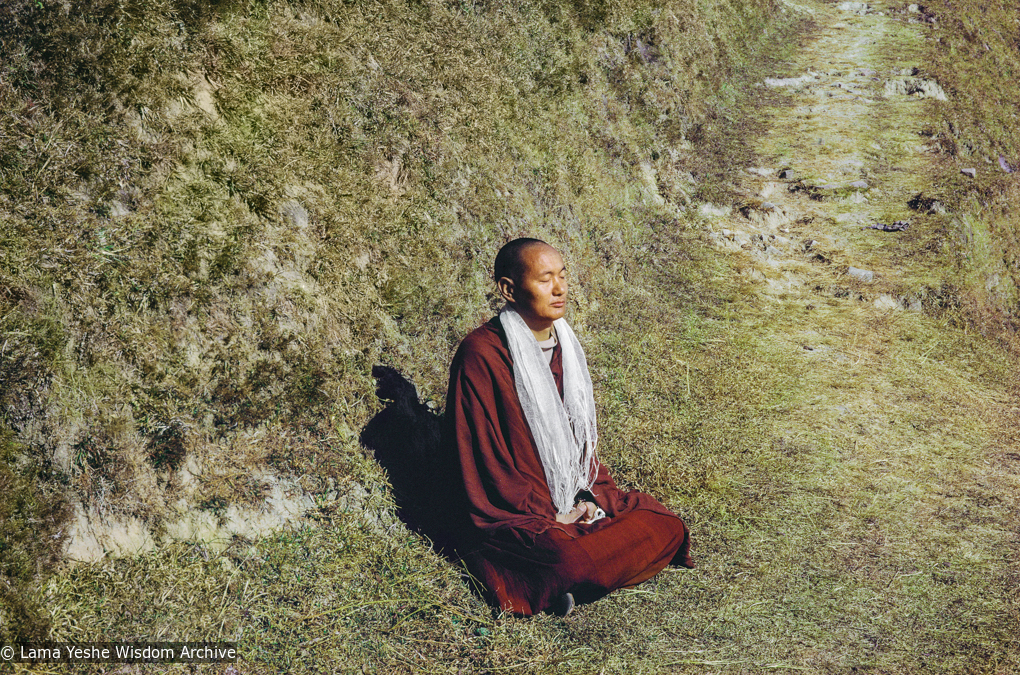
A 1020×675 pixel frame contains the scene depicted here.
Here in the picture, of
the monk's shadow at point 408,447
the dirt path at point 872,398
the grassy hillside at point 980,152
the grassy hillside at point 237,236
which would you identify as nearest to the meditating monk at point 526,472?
the monk's shadow at point 408,447

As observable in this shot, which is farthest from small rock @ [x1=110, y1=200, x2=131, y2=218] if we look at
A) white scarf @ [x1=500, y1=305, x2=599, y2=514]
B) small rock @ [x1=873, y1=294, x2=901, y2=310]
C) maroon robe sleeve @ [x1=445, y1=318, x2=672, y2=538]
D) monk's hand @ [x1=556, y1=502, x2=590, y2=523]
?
small rock @ [x1=873, y1=294, x2=901, y2=310]

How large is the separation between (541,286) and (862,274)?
20.5 ft

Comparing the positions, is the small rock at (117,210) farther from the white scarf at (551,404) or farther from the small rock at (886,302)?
the small rock at (886,302)

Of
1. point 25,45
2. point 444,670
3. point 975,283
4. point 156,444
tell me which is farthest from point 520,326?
point 975,283

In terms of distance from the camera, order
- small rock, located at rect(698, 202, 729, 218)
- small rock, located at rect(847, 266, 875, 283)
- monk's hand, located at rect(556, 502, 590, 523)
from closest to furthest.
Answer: monk's hand, located at rect(556, 502, 590, 523), small rock, located at rect(847, 266, 875, 283), small rock, located at rect(698, 202, 729, 218)

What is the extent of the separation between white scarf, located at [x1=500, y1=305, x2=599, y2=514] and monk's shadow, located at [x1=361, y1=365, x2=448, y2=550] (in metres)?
0.88

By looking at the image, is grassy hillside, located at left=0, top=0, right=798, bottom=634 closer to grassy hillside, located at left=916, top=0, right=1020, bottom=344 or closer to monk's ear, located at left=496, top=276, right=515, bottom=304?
monk's ear, located at left=496, top=276, right=515, bottom=304

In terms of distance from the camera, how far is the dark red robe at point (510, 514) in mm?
4195

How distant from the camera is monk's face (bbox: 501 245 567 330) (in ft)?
14.1

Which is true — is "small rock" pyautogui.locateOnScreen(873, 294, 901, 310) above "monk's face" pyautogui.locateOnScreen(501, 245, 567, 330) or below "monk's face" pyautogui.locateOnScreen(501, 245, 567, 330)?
below

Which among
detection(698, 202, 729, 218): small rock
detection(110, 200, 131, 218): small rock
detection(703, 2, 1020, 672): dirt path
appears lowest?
detection(703, 2, 1020, 672): dirt path

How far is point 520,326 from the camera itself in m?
4.41

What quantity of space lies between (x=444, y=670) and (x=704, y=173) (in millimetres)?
7738

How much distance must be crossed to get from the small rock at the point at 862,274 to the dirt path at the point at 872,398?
0.12ft
